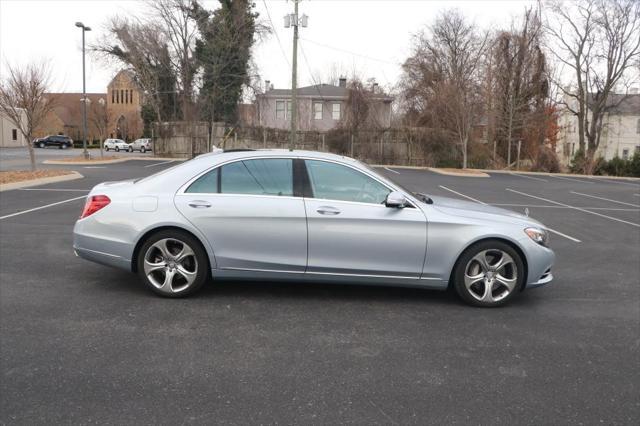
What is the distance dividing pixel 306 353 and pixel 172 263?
1827 mm

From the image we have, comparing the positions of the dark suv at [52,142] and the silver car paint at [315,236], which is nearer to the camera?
the silver car paint at [315,236]

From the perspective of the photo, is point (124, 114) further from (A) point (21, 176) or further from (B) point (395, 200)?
(B) point (395, 200)

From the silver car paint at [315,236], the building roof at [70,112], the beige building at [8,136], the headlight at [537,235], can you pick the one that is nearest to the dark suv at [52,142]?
the beige building at [8,136]

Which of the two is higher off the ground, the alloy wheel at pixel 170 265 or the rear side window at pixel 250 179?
the rear side window at pixel 250 179

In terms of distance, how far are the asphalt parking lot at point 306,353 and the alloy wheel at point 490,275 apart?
17 cm

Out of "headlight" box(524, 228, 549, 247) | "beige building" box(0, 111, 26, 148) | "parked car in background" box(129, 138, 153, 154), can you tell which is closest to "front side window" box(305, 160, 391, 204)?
"headlight" box(524, 228, 549, 247)

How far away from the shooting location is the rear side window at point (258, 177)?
16.5 ft

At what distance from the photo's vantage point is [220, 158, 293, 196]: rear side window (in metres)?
5.02

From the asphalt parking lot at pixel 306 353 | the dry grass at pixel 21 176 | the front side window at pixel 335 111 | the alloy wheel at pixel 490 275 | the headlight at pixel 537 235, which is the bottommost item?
the asphalt parking lot at pixel 306 353

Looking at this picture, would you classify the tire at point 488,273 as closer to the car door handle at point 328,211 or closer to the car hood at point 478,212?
the car hood at point 478,212

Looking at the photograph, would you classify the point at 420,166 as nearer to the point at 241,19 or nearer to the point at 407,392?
the point at 241,19

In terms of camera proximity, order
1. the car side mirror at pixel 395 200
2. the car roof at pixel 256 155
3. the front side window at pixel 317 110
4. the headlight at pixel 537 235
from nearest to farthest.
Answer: the car side mirror at pixel 395 200 → the headlight at pixel 537 235 → the car roof at pixel 256 155 → the front side window at pixel 317 110

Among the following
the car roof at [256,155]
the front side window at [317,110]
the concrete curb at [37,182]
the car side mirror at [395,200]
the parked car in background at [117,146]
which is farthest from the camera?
the parked car in background at [117,146]

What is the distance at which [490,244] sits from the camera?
4945 millimetres
